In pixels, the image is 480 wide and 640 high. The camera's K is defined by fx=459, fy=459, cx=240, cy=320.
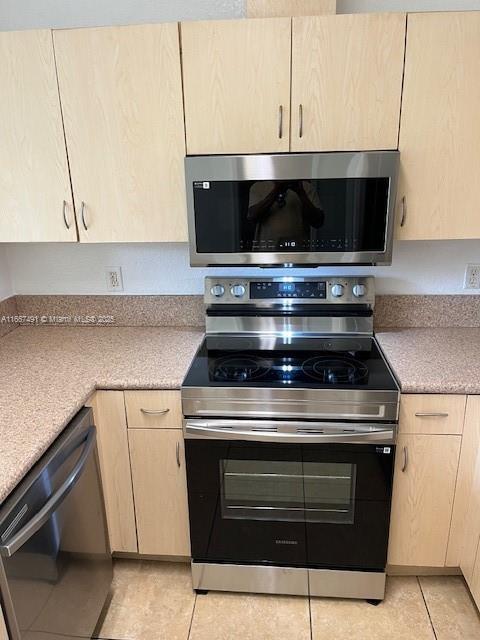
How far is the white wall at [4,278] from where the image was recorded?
6.96ft

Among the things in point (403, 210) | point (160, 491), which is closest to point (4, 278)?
point (160, 491)

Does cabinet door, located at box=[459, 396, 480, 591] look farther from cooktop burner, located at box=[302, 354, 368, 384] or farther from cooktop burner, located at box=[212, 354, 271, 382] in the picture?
cooktop burner, located at box=[212, 354, 271, 382]

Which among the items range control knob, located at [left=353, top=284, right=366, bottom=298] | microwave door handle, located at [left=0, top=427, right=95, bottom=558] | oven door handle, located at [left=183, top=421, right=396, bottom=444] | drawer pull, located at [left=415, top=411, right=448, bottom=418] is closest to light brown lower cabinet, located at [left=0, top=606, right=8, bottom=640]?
microwave door handle, located at [left=0, top=427, right=95, bottom=558]

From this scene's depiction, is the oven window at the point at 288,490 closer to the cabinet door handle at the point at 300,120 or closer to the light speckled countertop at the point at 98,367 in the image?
the light speckled countertop at the point at 98,367

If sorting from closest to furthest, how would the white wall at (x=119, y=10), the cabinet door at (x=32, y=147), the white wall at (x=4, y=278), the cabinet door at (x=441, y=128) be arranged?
the cabinet door at (x=441, y=128) < the cabinet door at (x=32, y=147) < the white wall at (x=119, y=10) < the white wall at (x=4, y=278)

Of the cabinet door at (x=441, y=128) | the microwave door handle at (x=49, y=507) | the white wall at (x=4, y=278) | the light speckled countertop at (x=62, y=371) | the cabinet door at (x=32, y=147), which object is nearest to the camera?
the microwave door handle at (x=49, y=507)

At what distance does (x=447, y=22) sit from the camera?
1469 mm

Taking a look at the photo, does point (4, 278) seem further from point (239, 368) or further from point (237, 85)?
point (237, 85)

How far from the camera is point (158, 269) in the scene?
83.4 inches

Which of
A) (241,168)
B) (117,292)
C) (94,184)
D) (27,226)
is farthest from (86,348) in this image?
(241,168)

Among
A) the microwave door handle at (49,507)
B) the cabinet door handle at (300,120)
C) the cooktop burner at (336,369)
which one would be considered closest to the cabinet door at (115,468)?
the microwave door handle at (49,507)

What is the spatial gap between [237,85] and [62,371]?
3.90ft

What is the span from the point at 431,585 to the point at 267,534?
734mm

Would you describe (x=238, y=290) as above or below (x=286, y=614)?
above
